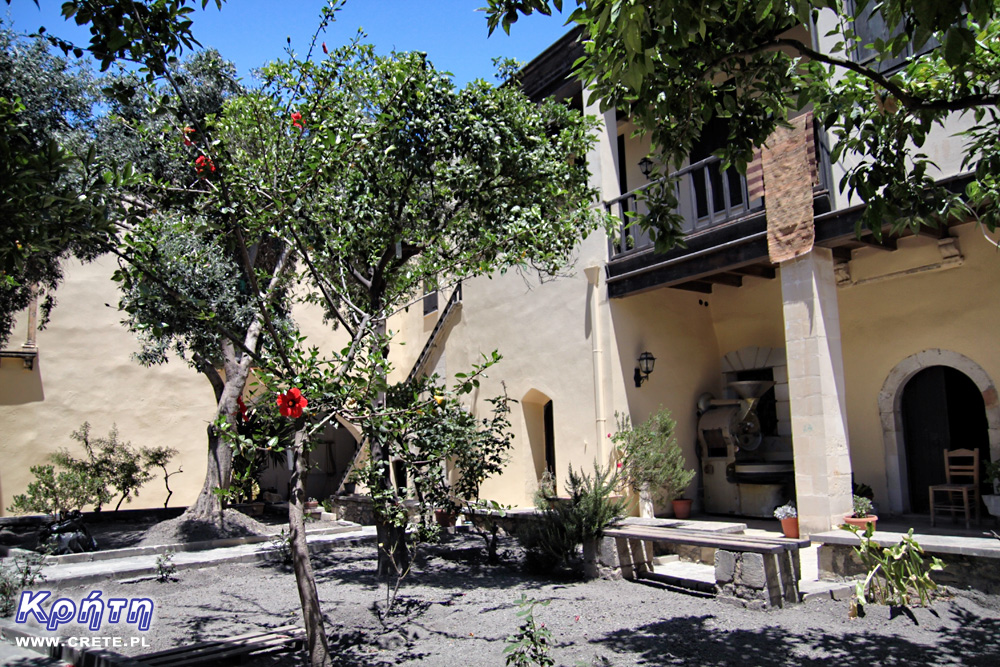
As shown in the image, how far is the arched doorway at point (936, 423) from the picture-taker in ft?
28.5

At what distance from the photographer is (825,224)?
26.3 ft

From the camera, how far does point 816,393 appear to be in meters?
7.75

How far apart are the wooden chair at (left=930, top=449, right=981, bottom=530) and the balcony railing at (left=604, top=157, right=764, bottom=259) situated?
367cm

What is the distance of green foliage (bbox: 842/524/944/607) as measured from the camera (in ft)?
18.2

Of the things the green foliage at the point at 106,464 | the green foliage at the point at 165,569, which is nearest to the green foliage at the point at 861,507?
the green foliage at the point at 165,569

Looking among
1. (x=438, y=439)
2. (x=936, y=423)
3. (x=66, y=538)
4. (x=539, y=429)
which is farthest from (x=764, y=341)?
(x=66, y=538)

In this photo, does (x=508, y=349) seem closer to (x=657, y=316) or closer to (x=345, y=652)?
(x=657, y=316)

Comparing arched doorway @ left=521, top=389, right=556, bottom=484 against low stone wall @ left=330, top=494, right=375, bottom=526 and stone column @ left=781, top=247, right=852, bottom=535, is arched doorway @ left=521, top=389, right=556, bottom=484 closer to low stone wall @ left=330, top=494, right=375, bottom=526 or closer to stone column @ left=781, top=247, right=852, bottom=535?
low stone wall @ left=330, top=494, right=375, bottom=526

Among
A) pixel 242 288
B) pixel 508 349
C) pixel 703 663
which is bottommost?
pixel 703 663

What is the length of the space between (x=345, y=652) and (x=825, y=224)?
6552mm

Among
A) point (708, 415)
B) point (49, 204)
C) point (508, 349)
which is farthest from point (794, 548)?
point (508, 349)

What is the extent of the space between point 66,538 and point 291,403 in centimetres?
800

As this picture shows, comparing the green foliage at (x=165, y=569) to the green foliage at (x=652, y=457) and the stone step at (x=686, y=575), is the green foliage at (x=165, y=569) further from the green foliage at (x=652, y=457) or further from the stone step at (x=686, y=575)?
the green foliage at (x=652, y=457)

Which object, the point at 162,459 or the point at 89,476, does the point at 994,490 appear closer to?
the point at 89,476
